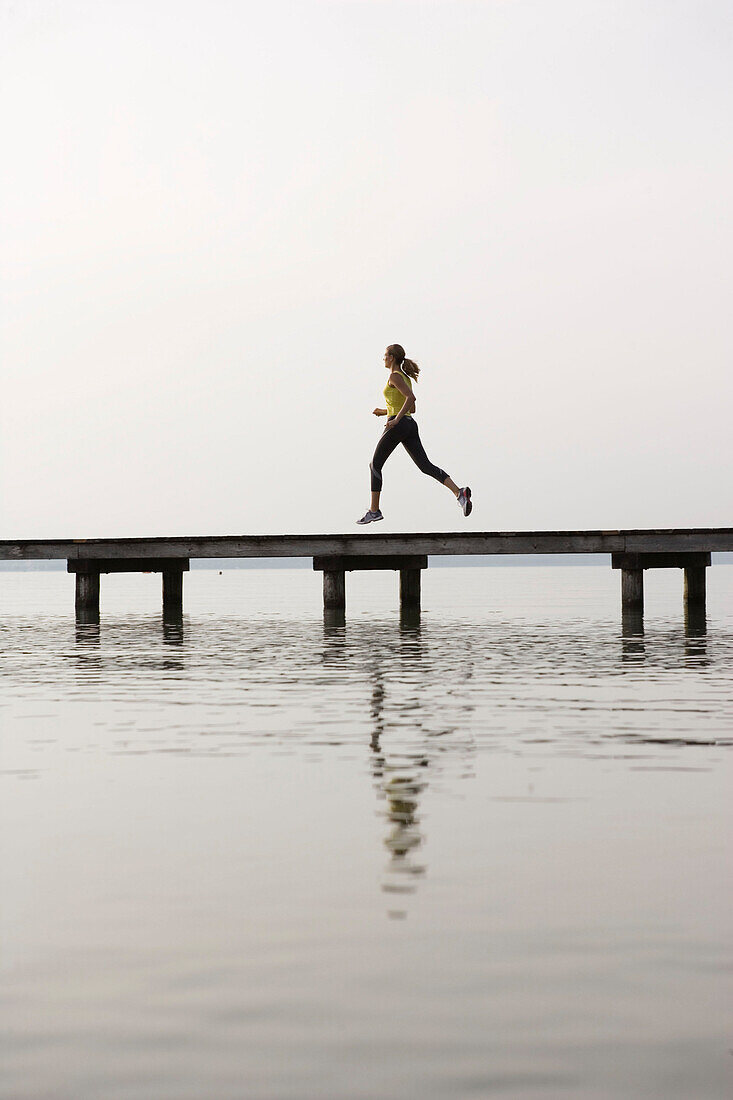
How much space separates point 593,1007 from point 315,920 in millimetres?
1063

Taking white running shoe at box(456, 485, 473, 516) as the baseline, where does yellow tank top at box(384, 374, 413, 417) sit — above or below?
above

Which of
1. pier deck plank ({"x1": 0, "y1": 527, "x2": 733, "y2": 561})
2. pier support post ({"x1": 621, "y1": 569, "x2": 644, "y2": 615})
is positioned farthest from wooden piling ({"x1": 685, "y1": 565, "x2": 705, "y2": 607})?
pier deck plank ({"x1": 0, "y1": 527, "x2": 733, "y2": 561})

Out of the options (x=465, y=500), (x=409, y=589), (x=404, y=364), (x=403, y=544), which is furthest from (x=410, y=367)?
(x=409, y=589)

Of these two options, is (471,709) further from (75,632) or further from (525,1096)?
(75,632)

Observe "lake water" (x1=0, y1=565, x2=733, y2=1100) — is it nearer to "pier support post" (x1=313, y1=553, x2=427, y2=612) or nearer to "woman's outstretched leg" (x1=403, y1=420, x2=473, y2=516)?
"woman's outstretched leg" (x1=403, y1=420, x2=473, y2=516)

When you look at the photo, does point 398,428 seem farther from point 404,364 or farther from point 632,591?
point 632,591

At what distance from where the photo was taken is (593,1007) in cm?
340

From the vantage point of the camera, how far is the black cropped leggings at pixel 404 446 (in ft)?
54.7

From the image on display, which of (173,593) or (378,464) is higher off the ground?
(378,464)

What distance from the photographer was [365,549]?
20766mm

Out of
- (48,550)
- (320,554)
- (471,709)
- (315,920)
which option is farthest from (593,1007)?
(48,550)

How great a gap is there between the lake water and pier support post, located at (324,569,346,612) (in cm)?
1203

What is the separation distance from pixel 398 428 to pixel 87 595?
8289mm

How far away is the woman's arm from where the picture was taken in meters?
16.5
